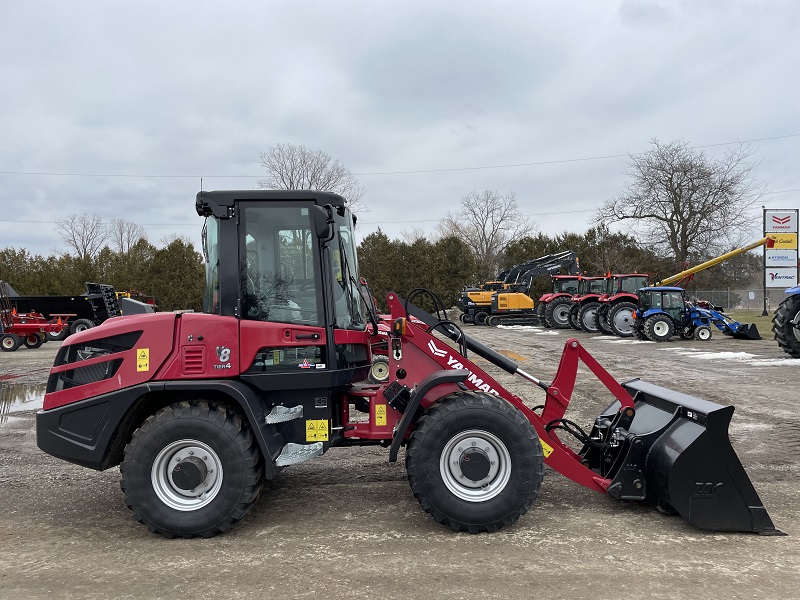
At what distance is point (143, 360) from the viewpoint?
4270mm

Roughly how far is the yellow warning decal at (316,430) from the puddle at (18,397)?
20.6 feet

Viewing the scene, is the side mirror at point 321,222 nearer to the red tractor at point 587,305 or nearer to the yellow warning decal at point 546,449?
the yellow warning decal at point 546,449

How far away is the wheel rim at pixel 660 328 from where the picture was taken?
63.4 feet

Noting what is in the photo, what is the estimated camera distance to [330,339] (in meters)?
4.36

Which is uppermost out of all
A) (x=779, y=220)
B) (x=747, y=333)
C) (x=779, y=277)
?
(x=779, y=220)

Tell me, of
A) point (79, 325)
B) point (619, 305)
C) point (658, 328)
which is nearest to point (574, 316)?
point (619, 305)

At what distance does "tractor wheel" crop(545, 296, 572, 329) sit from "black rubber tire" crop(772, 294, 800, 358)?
1336 centimetres

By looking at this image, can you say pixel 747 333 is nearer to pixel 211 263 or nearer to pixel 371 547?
pixel 371 547

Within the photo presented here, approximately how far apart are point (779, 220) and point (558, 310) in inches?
475

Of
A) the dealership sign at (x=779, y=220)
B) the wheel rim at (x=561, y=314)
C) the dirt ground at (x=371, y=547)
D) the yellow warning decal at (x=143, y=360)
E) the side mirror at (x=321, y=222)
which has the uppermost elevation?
the dealership sign at (x=779, y=220)

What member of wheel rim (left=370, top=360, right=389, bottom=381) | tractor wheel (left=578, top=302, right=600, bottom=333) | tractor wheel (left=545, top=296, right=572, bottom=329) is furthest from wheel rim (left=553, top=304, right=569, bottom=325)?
wheel rim (left=370, top=360, right=389, bottom=381)

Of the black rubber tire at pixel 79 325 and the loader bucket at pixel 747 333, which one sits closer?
the loader bucket at pixel 747 333

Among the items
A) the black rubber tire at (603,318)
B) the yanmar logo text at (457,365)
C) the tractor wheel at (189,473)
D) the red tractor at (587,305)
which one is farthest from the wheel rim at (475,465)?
the red tractor at (587,305)

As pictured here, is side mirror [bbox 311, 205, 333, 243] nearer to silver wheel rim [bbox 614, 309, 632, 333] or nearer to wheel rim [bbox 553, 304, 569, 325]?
silver wheel rim [bbox 614, 309, 632, 333]
